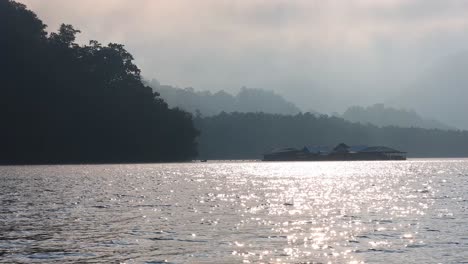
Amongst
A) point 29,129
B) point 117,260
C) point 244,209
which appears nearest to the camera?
point 117,260

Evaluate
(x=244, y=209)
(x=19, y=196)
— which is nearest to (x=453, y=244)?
(x=244, y=209)

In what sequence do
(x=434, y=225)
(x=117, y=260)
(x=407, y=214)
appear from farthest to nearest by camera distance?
1. (x=407, y=214)
2. (x=434, y=225)
3. (x=117, y=260)

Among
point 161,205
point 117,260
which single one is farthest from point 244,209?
point 117,260

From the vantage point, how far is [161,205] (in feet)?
211

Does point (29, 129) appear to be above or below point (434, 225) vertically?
→ above

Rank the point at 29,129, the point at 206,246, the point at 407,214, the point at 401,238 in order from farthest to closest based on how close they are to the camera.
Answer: the point at 29,129 → the point at 407,214 → the point at 401,238 → the point at 206,246

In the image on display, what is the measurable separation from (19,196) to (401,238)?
48.9m

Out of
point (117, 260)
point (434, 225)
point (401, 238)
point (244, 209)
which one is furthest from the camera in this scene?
point (244, 209)

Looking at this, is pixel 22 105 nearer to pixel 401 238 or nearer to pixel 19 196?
pixel 19 196

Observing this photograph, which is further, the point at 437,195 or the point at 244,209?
the point at 437,195

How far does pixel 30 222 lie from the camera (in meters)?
48.9

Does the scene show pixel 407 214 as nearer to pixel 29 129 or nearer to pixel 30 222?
pixel 30 222

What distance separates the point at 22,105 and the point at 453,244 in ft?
586

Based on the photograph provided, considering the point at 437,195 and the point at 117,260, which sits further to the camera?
the point at 437,195
